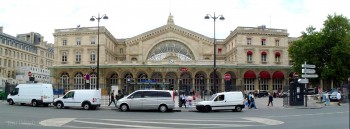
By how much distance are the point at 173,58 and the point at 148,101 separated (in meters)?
40.3

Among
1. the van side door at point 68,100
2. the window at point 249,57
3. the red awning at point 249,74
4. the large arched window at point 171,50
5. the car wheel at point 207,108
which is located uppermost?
the large arched window at point 171,50

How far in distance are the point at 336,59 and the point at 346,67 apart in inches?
83.6

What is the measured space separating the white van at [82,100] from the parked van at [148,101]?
8.61ft

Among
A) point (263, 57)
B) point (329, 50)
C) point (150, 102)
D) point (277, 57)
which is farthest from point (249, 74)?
point (150, 102)

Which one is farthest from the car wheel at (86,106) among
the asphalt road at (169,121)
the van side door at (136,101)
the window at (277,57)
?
the window at (277,57)

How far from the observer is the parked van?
90.6 feet

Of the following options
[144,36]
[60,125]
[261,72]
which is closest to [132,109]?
[60,125]

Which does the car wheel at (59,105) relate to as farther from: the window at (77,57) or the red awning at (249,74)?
the red awning at (249,74)

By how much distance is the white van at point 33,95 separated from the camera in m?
32.2

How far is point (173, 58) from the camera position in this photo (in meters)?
67.7

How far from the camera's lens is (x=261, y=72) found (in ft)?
210

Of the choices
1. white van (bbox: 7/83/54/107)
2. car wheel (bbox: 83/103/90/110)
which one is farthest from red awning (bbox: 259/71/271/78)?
car wheel (bbox: 83/103/90/110)

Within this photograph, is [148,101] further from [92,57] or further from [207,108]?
[92,57]

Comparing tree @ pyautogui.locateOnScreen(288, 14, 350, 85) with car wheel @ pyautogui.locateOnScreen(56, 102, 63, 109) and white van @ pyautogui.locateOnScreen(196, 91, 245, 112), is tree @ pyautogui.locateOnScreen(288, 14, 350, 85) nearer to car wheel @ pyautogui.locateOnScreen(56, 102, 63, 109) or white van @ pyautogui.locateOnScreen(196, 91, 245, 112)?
white van @ pyautogui.locateOnScreen(196, 91, 245, 112)
